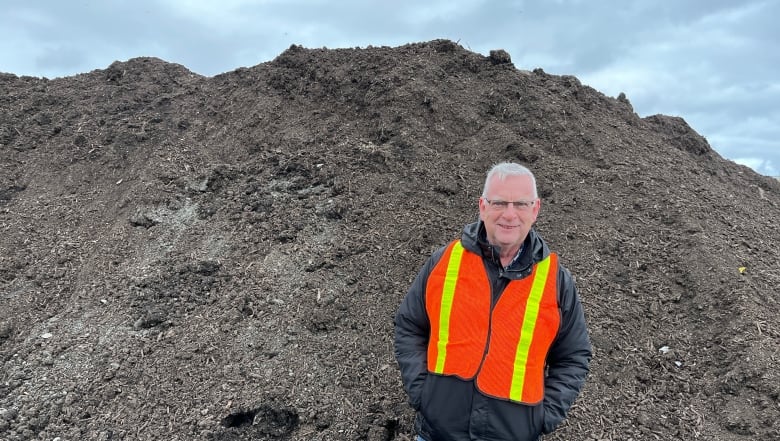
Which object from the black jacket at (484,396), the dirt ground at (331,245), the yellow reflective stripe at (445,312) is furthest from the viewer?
the dirt ground at (331,245)

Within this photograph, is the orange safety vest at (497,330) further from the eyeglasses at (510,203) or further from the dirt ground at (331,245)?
the dirt ground at (331,245)

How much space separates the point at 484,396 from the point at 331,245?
9.95 ft

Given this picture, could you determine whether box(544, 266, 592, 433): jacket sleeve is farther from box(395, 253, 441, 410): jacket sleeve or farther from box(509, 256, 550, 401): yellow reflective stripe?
box(395, 253, 441, 410): jacket sleeve

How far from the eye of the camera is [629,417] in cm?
370

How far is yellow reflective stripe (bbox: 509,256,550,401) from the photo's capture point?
97.4 inches

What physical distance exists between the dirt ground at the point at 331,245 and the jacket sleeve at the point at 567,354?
116cm

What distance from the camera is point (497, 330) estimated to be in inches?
98.7

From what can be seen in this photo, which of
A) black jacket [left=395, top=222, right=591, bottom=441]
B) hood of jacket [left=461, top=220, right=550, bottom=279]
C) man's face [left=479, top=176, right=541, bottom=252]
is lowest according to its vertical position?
black jacket [left=395, top=222, right=591, bottom=441]

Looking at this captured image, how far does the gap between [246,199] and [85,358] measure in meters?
2.33

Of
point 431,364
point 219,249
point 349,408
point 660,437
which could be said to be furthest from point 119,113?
point 660,437

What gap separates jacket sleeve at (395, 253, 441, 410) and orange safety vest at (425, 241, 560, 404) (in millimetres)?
104

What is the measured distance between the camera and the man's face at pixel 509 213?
8.32ft

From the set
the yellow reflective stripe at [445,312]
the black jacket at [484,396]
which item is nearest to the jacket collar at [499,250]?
the black jacket at [484,396]

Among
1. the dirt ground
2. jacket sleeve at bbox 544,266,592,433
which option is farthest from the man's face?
the dirt ground
